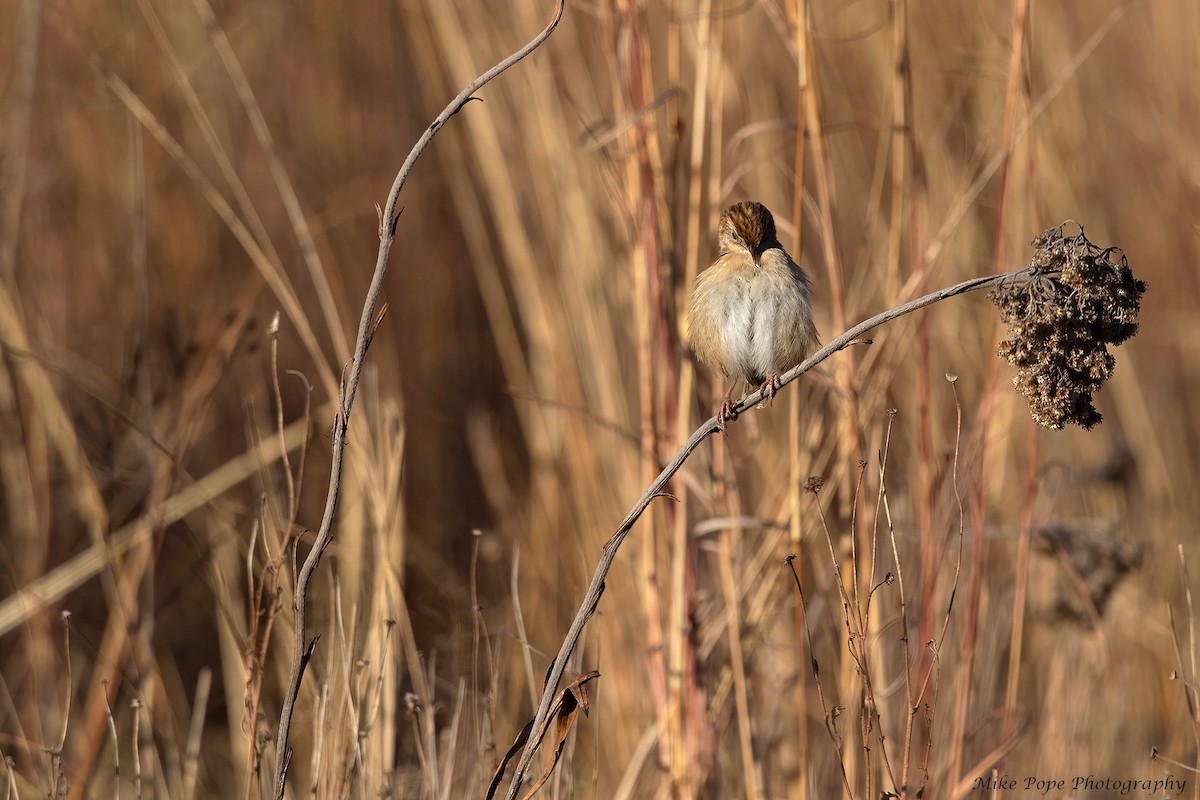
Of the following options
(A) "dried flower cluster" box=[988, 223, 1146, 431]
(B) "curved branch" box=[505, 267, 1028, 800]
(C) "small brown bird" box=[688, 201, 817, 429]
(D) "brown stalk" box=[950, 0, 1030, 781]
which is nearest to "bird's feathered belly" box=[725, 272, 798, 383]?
(C) "small brown bird" box=[688, 201, 817, 429]

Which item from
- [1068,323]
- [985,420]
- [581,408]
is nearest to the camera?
[1068,323]

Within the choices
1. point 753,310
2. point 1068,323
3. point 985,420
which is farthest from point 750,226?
point 1068,323

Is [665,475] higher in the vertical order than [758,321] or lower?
lower

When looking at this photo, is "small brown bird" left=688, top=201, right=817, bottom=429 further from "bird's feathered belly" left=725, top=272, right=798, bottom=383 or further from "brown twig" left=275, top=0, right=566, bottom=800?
"brown twig" left=275, top=0, right=566, bottom=800

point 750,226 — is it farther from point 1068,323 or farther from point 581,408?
point 1068,323

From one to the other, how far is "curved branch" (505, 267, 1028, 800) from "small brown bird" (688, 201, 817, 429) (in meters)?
0.62

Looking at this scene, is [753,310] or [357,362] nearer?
[357,362]

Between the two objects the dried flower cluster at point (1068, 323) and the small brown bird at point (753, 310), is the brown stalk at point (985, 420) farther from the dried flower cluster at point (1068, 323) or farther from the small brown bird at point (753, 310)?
the dried flower cluster at point (1068, 323)

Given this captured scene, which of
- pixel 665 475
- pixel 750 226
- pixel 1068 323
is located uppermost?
pixel 750 226

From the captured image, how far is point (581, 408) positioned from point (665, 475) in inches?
61.5

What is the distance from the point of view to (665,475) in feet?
4.46

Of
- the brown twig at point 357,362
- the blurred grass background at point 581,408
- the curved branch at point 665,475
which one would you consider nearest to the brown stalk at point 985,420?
the blurred grass background at point 581,408

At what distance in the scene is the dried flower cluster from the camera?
131 cm

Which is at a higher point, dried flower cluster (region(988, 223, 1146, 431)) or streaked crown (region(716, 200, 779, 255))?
streaked crown (region(716, 200, 779, 255))
